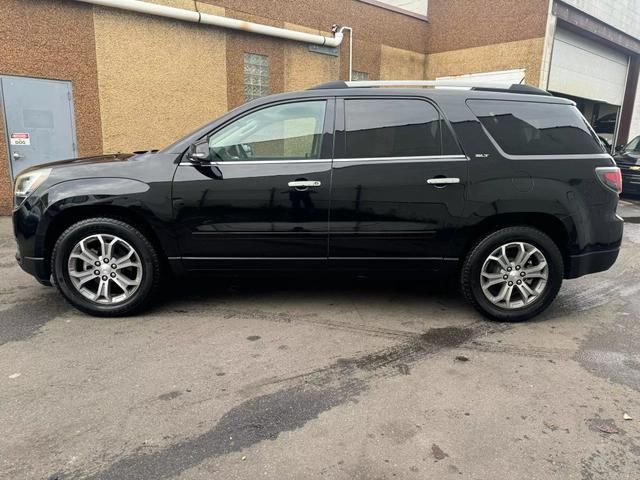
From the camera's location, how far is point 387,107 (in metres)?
4.00

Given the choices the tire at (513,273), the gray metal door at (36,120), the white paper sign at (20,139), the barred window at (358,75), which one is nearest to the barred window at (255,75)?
the barred window at (358,75)

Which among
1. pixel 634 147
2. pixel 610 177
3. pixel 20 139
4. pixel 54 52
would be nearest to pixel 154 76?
pixel 54 52

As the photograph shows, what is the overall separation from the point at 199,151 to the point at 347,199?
4.02ft

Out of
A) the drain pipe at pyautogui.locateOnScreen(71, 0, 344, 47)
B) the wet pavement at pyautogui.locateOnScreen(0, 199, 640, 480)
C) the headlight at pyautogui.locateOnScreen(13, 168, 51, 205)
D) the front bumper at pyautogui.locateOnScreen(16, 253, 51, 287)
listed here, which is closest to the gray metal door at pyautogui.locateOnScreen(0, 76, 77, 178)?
the drain pipe at pyautogui.locateOnScreen(71, 0, 344, 47)

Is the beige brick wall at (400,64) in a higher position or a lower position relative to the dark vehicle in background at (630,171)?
higher

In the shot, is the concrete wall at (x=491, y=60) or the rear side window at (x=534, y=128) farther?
the concrete wall at (x=491, y=60)

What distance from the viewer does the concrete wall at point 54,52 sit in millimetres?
7762

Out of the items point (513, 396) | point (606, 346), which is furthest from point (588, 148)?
point (513, 396)

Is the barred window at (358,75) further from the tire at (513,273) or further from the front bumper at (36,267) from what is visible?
the front bumper at (36,267)

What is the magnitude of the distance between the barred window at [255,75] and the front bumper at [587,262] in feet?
26.3

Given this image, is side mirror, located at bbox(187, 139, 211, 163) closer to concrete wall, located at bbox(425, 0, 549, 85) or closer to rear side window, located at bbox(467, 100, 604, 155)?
rear side window, located at bbox(467, 100, 604, 155)

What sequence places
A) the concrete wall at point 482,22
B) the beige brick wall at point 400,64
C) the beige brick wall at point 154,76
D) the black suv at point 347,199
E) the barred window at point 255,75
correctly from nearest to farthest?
the black suv at point 347,199 < the beige brick wall at point 154,76 < the barred window at point 255,75 < the concrete wall at point 482,22 < the beige brick wall at point 400,64

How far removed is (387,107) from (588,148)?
5.62 feet

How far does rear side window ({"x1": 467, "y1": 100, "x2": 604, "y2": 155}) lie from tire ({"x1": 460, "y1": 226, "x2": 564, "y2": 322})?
69 cm
